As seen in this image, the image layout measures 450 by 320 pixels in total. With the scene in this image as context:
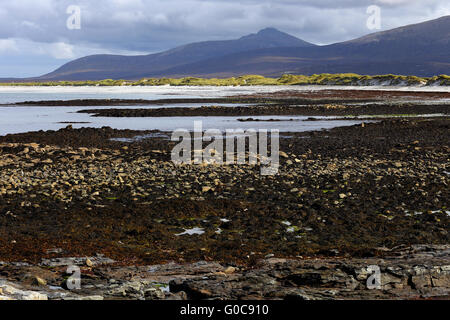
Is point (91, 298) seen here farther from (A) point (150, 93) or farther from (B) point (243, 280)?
(A) point (150, 93)

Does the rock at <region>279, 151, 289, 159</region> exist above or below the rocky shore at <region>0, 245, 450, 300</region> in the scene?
above

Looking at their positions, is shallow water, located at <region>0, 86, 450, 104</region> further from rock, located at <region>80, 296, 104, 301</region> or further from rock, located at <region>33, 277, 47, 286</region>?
rock, located at <region>80, 296, 104, 301</region>

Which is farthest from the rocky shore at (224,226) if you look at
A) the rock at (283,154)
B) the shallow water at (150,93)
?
the shallow water at (150,93)

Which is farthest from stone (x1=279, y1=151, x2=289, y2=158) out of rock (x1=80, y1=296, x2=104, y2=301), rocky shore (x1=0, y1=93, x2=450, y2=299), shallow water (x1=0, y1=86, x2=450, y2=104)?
shallow water (x1=0, y1=86, x2=450, y2=104)

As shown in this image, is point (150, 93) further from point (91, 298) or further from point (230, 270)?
point (91, 298)

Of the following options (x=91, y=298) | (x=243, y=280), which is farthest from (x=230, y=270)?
(x=91, y=298)

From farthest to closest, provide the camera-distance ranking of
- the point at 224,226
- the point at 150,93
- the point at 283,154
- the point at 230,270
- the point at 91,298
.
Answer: the point at 150,93 < the point at 283,154 < the point at 224,226 < the point at 230,270 < the point at 91,298

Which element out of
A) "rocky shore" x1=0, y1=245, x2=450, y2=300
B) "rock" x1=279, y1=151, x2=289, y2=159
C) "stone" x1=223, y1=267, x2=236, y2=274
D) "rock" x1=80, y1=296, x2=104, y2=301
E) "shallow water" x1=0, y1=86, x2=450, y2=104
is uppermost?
"shallow water" x1=0, y1=86, x2=450, y2=104

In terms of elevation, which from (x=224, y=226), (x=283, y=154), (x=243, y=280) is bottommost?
(x=224, y=226)

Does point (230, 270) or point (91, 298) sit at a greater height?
point (91, 298)

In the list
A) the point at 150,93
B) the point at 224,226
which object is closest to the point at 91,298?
the point at 224,226

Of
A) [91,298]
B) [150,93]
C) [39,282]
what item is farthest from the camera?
[150,93]

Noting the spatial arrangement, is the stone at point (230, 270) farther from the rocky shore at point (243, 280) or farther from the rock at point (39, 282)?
the rock at point (39, 282)

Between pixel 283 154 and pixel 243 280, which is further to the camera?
pixel 283 154
